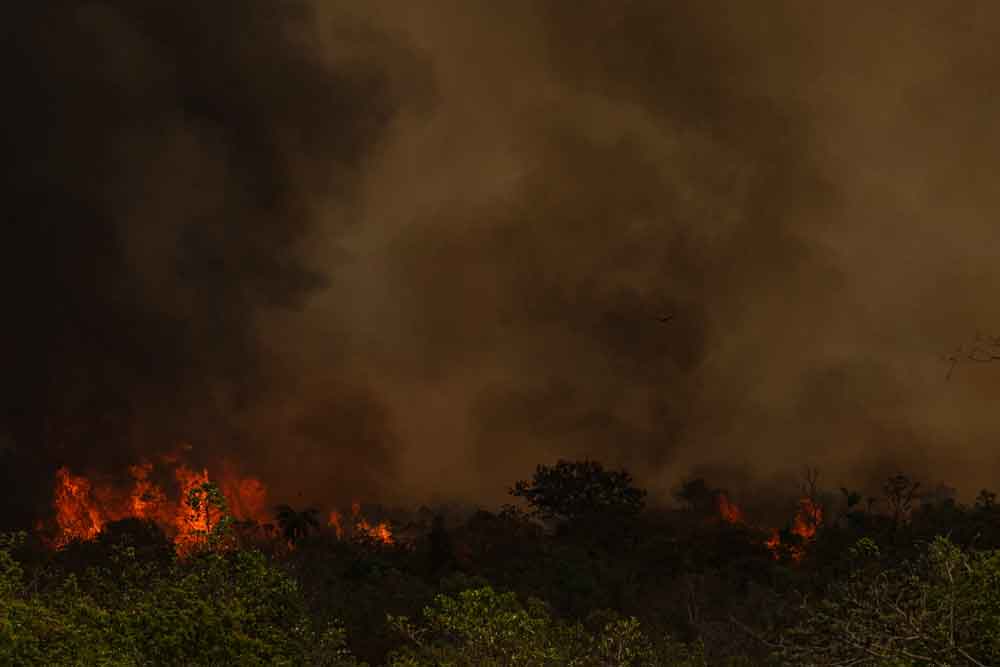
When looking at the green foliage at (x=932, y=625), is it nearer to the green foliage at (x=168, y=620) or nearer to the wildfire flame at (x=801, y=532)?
the green foliage at (x=168, y=620)

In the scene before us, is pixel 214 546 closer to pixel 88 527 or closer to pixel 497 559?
pixel 497 559

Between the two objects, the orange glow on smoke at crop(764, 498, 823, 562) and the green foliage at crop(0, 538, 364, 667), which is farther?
the orange glow on smoke at crop(764, 498, 823, 562)

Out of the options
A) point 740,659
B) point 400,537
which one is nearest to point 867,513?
point 400,537

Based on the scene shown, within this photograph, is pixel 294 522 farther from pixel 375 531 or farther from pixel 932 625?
pixel 932 625

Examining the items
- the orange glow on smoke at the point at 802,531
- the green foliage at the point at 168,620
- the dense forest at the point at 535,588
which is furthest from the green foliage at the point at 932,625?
the orange glow on smoke at the point at 802,531

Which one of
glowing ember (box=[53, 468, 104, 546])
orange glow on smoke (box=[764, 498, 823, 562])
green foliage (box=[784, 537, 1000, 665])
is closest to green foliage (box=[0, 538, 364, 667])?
green foliage (box=[784, 537, 1000, 665])

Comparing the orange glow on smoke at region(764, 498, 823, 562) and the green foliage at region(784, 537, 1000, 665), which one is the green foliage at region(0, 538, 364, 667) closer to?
the green foliage at region(784, 537, 1000, 665)

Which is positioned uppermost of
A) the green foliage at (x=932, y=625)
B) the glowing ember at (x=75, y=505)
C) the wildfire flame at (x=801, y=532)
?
the glowing ember at (x=75, y=505)

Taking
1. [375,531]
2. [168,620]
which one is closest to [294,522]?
[375,531]

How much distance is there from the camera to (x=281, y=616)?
30719 millimetres

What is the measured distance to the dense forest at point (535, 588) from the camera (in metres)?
24.9

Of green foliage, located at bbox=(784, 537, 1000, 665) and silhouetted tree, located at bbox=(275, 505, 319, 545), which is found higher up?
silhouetted tree, located at bbox=(275, 505, 319, 545)

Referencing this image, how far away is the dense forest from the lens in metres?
24.9

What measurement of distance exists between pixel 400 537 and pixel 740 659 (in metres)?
72.3
